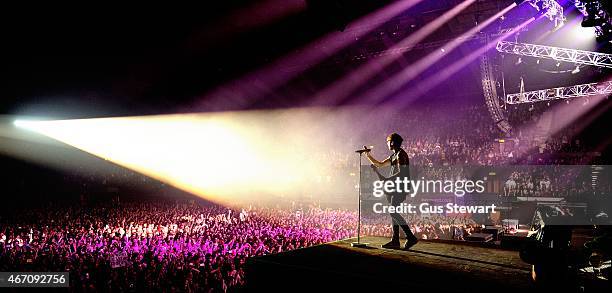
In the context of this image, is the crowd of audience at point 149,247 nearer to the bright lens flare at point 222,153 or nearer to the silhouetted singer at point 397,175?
the silhouetted singer at point 397,175

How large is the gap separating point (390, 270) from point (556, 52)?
9922 millimetres

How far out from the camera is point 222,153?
20.6 m

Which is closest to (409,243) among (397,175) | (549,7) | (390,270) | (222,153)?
(397,175)

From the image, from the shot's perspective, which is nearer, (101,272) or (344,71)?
(101,272)

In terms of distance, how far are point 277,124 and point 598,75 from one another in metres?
14.0

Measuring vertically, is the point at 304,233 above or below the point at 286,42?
below

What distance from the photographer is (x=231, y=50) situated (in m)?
9.48

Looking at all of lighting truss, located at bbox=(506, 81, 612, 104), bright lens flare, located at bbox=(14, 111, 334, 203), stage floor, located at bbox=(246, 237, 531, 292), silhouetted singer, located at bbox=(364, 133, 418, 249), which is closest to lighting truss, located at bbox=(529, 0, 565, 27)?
lighting truss, located at bbox=(506, 81, 612, 104)

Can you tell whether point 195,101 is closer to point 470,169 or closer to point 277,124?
point 277,124

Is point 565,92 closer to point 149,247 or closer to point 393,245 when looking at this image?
point 393,245

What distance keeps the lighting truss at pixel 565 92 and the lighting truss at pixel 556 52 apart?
210 cm

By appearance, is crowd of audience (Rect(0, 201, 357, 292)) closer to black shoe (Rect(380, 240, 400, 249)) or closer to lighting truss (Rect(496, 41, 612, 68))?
black shoe (Rect(380, 240, 400, 249))

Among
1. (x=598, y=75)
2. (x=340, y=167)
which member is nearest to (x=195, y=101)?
(x=340, y=167)

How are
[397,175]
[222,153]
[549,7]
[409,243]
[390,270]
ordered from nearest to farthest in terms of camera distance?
[390,270] → [397,175] → [409,243] → [549,7] → [222,153]
